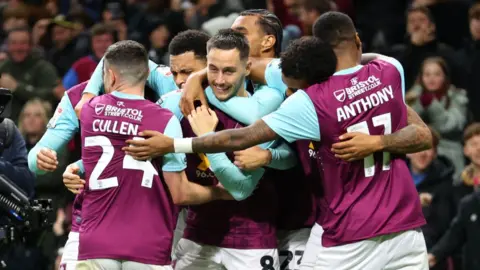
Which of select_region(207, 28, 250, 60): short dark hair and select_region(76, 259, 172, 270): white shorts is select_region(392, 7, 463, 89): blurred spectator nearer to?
select_region(207, 28, 250, 60): short dark hair

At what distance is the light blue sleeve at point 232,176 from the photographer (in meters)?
6.69

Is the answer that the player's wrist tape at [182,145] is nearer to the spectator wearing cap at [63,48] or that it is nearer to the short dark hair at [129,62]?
the short dark hair at [129,62]

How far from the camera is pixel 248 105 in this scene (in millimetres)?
6863

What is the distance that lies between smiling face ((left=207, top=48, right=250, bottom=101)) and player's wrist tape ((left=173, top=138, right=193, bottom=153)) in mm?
509

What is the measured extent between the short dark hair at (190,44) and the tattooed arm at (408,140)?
56.0 inches

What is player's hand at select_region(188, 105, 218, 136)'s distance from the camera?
673 centimetres

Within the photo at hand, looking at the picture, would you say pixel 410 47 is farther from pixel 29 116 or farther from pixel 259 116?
pixel 259 116

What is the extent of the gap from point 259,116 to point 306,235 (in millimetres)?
917

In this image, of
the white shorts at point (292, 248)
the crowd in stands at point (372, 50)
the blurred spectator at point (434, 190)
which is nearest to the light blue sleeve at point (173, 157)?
the white shorts at point (292, 248)

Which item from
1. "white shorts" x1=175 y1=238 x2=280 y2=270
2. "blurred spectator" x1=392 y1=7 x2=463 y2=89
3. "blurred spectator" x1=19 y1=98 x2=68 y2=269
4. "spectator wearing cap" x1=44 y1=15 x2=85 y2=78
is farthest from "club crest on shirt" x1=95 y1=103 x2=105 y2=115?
"spectator wearing cap" x1=44 y1=15 x2=85 y2=78

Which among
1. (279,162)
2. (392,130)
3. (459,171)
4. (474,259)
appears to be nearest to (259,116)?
(279,162)

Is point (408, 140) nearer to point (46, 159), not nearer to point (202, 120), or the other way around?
point (202, 120)

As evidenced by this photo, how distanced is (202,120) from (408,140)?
4.02 feet

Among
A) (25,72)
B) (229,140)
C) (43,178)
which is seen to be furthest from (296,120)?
(25,72)
